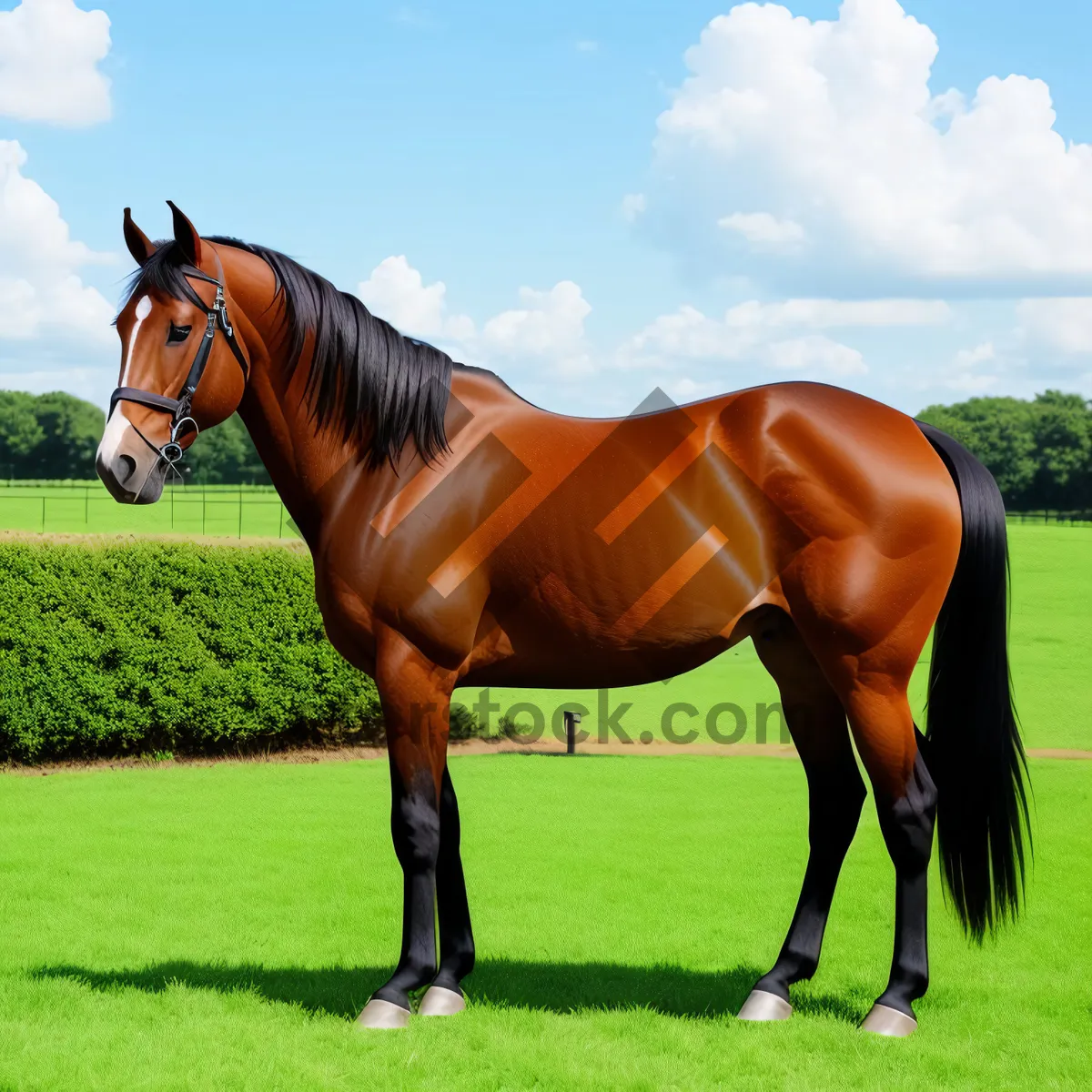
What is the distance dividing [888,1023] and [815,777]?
40.0 inches

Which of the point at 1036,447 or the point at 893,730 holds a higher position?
the point at 1036,447

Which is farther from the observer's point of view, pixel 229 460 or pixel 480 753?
pixel 229 460

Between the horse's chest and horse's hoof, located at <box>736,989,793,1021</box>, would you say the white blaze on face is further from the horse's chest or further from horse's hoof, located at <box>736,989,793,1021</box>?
horse's hoof, located at <box>736,989,793,1021</box>

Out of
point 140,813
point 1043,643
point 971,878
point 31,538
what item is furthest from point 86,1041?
point 1043,643

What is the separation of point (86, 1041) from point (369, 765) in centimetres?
707

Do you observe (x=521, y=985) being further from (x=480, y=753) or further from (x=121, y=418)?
(x=480, y=753)

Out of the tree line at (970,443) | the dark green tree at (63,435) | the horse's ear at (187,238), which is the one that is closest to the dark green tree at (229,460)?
the tree line at (970,443)

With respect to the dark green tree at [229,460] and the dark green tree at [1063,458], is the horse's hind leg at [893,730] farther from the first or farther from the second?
the dark green tree at [1063,458]

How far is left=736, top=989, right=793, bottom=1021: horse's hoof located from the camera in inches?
171

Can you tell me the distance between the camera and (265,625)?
37.1ft

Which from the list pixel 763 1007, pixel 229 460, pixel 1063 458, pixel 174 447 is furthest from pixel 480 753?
pixel 1063 458

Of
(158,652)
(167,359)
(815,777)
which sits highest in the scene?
(167,359)

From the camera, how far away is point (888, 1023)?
13.8ft

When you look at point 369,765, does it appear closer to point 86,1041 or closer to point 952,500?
point 86,1041
